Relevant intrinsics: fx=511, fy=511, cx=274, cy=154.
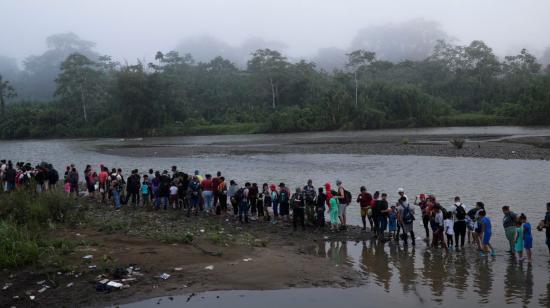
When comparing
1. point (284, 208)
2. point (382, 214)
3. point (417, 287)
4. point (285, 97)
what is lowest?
point (417, 287)

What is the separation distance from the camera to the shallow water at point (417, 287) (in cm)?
1017

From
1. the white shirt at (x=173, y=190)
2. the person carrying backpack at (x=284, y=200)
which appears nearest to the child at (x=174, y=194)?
the white shirt at (x=173, y=190)

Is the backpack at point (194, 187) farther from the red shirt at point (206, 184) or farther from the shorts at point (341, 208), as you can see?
the shorts at point (341, 208)

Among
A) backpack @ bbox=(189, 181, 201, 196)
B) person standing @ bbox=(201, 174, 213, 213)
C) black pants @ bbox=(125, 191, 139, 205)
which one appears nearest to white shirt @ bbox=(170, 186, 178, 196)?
backpack @ bbox=(189, 181, 201, 196)

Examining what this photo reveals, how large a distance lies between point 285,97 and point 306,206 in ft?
255

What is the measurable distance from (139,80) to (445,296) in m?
79.7

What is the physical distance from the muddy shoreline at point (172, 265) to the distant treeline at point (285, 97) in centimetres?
6391

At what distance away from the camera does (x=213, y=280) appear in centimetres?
1118

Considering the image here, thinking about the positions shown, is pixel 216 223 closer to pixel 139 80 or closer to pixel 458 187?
pixel 458 187

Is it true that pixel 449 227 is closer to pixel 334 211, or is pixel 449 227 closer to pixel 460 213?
pixel 460 213

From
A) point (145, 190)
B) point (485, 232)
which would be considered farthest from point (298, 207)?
point (145, 190)

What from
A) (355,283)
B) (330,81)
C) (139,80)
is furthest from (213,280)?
(330,81)

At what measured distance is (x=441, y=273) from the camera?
12.0 m

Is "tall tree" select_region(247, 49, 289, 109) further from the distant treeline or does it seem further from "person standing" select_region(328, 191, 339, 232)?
"person standing" select_region(328, 191, 339, 232)
